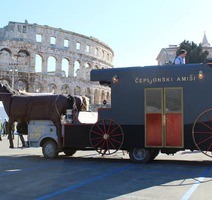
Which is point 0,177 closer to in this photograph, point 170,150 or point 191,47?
point 170,150

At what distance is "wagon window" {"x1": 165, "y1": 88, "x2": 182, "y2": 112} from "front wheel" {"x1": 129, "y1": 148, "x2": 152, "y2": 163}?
1.55m

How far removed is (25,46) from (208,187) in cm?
5448

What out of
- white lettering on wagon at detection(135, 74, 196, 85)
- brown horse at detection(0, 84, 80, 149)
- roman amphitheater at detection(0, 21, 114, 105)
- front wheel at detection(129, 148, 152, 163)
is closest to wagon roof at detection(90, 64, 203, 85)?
white lettering on wagon at detection(135, 74, 196, 85)

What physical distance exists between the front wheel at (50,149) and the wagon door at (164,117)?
346 centimetres

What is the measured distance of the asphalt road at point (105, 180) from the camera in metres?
6.29

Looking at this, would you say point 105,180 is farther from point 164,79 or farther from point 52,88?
point 52,88

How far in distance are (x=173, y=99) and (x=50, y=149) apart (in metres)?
4.78

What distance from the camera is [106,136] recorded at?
11070 mm

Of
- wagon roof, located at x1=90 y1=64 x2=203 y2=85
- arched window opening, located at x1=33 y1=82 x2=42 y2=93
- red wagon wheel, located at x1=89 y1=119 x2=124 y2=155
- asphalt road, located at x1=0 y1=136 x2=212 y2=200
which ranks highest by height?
arched window opening, located at x1=33 y1=82 x2=42 y2=93

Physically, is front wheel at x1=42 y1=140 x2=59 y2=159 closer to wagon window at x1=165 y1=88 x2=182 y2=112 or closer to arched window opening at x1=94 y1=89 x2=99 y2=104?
wagon window at x1=165 y1=88 x2=182 y2=112

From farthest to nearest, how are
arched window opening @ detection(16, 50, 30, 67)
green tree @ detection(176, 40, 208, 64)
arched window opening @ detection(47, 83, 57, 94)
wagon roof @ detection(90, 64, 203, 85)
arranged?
1. arched window opening @ detection(47, 83, 57, 94)
2. arched window opening @ detection(16, 50, 30, 67)
3. green tree @ detection(176, 40, 208, 64)
4. wagon roof @ detection(90, 64, 203, 85)

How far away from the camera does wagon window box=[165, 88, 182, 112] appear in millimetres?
10273

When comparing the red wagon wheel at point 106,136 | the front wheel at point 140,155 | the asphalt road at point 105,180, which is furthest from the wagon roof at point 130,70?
the asphalt road at point 105,180

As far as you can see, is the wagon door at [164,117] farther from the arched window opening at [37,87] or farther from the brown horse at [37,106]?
the arched window opening at [37,87]
